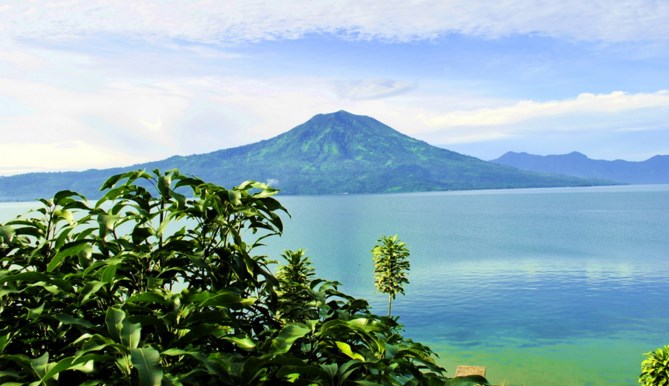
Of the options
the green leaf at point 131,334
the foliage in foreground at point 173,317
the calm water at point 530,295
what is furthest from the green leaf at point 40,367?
the calm water at point 530,295

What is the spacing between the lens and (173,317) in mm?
3139

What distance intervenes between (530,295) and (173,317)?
79371 millimetres

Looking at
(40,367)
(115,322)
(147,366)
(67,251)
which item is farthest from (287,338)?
(67,251)

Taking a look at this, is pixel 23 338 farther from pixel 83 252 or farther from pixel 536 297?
pixel 536 297

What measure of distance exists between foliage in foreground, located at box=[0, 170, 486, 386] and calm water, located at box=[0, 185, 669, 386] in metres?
46.2

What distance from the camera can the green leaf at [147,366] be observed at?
2463mm

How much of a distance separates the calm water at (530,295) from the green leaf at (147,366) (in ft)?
156

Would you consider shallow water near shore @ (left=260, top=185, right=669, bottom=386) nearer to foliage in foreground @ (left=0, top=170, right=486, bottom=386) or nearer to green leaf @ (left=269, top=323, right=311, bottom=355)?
foliage in foreground @ (left=0, top=170, right=486, bottom=386)

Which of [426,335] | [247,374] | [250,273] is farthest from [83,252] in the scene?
[426,335]

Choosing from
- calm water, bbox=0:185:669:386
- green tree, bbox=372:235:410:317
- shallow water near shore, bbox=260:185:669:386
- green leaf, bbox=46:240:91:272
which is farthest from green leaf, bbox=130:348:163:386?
calm water, bbox=0:185:669:386

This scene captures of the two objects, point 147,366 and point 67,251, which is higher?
point 67,251

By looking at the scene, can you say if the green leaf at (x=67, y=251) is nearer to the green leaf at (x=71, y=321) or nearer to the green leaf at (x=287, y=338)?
the green leaf at (x=71, y=321)

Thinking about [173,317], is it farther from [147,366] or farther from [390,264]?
[390,264]

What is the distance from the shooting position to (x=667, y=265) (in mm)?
93750
